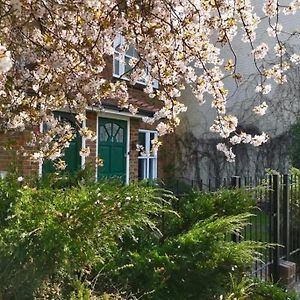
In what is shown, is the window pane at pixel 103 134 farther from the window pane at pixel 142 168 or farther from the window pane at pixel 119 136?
the window pane at pixel 142 168

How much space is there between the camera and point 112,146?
476 inches

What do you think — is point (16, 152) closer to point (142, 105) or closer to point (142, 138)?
point (142, 105)

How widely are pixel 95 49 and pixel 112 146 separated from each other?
7499mm

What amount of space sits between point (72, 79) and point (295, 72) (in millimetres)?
11485

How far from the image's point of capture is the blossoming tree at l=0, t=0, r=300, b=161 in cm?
410

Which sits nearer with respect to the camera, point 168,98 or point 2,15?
point 2,15

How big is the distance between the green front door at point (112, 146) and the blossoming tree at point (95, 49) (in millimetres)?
6358

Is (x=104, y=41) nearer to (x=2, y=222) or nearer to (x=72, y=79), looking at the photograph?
(x=72, y=79)

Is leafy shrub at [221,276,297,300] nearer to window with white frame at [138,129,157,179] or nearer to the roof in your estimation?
the roof

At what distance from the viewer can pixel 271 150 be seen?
14906 mm

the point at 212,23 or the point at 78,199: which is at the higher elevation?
the point at 212,23

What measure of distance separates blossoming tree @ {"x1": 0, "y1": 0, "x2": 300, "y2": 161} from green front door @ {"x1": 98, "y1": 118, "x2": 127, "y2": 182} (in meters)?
6.36

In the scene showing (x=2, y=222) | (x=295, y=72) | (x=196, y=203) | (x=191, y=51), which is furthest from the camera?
(x=295, y=72)

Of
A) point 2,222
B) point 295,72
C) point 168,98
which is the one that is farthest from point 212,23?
point 295,72
